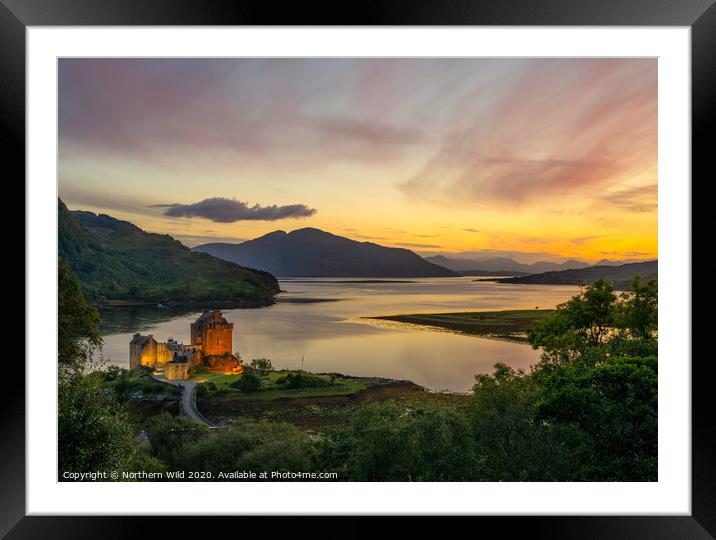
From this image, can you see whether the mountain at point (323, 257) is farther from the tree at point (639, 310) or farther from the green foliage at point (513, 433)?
the tree at point (639, 310)

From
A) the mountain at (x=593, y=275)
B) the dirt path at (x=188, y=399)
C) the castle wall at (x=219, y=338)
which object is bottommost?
the dirt path at (x=188, y=399)

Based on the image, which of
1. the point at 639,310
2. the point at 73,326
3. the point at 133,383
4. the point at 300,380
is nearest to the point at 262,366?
the point at 300,380

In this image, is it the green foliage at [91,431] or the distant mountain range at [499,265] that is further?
the distant mountain range at [499,265]

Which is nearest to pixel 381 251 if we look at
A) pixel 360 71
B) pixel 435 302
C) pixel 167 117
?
pixel 435 302

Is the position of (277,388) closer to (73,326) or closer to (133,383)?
(133,383)

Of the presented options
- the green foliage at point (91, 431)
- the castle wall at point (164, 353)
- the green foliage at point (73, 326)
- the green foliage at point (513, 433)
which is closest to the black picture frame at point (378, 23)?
the green foliage at point (91, 431)

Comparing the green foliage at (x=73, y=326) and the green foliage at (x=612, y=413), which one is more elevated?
the green foliage at (x=73, y=326)

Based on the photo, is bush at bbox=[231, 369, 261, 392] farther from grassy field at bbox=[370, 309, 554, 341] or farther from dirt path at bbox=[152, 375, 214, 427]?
grassy field at bbox=[370, 309, 554, 341]

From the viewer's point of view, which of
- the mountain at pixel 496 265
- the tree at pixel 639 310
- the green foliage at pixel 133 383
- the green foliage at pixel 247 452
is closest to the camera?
the green foliage at pixel 247 452
